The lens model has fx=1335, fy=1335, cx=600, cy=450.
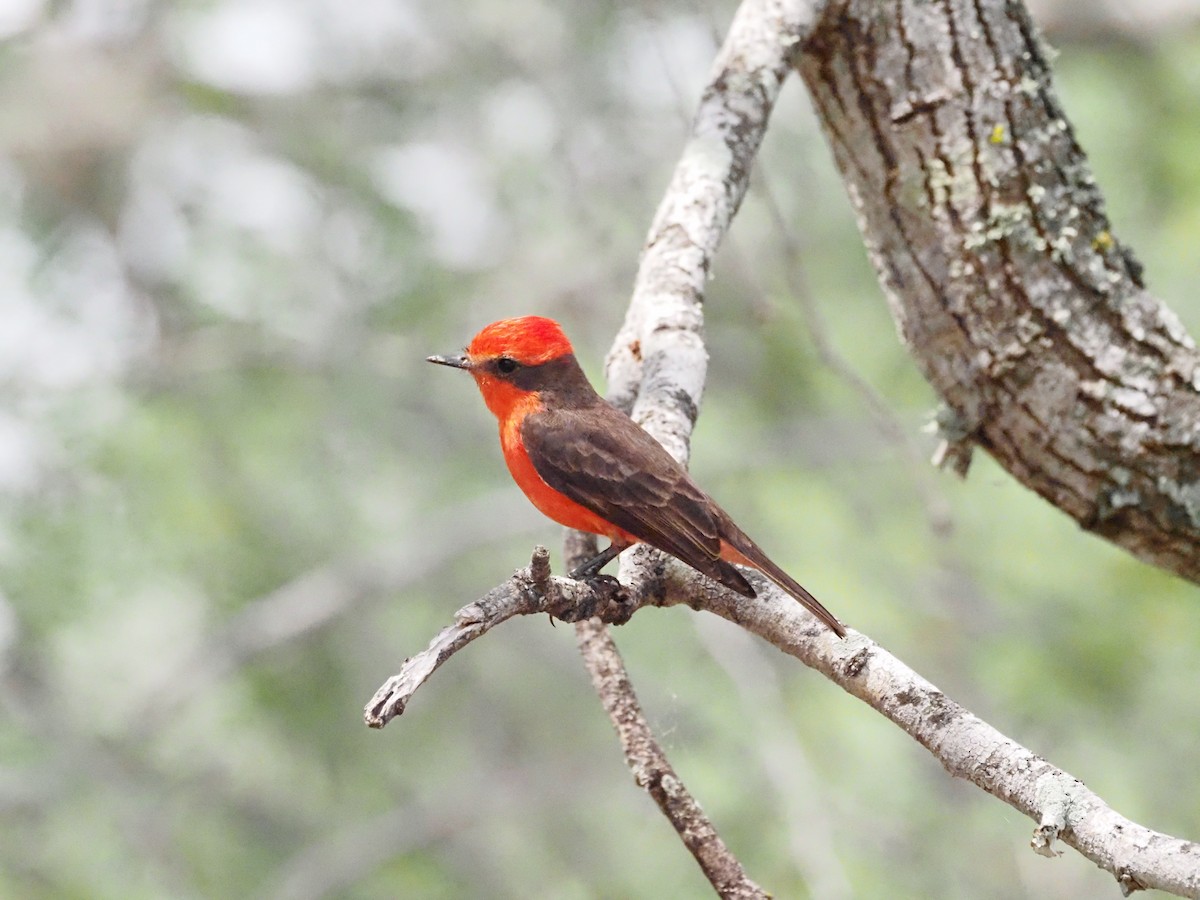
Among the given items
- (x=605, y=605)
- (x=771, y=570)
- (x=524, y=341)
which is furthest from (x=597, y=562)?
(x=524, y=341)

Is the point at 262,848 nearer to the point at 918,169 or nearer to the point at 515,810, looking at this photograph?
the point at 515,810

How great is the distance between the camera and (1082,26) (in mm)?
7684

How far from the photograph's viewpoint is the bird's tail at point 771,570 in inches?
111

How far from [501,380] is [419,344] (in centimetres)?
406

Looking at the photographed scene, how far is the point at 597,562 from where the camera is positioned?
141 inches

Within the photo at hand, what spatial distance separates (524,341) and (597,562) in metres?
0.83

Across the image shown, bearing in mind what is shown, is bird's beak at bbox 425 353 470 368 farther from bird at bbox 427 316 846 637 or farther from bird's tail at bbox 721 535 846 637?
bird's tail at bbox 721 535 846 637

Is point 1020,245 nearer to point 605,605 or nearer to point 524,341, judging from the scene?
point 524,341

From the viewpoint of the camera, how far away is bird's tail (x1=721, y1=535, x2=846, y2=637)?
9.22 ft

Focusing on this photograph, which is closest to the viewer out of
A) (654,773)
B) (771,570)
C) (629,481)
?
(654,773)

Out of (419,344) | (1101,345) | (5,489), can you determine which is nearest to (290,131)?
(419,344)

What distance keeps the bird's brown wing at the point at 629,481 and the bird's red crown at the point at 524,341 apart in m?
0.30

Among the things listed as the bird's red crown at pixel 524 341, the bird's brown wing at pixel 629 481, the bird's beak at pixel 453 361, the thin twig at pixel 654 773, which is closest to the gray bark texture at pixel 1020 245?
the bird's red crown at pixel 524 341

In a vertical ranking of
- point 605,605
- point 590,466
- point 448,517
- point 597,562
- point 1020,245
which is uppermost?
point 448,517
